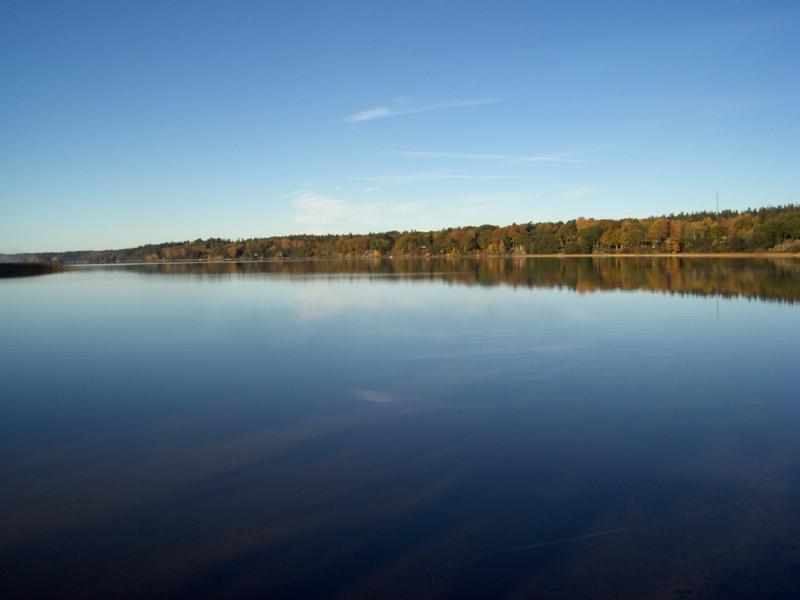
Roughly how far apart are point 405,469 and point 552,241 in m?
117

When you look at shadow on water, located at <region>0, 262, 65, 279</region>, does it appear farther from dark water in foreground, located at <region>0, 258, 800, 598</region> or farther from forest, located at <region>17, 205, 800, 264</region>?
forest, located at <region>17, 205, 800, 264</region>

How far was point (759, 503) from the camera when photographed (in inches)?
195

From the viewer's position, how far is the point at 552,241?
11844 centimetres

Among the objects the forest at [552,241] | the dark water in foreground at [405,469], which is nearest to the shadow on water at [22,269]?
the dark water in foreground at [405,469]

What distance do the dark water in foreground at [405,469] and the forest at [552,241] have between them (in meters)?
74.6

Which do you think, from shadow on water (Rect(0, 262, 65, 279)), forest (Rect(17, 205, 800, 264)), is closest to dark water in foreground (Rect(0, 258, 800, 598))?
shadow on water (Rect(0, 262, 65, 279))

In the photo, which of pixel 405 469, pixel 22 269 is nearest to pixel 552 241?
pixel 22 269

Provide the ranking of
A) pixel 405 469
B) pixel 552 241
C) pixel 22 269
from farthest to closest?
pixel 552 241
pixel 22 269
pixel 405 469

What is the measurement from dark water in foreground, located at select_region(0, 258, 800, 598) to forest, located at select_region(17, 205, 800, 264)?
74636mm

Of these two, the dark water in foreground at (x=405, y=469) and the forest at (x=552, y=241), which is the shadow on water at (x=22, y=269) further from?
the forest at (x=552, y=241)

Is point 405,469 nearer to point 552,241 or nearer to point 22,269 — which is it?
point 22,269

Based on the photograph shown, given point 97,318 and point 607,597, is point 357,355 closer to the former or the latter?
point 607,597

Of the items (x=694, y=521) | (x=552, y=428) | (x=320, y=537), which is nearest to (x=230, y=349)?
(x=552, y=428)

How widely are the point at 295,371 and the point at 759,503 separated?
733 cm
